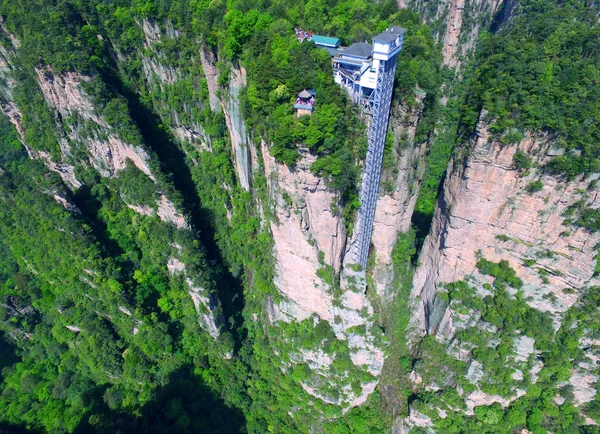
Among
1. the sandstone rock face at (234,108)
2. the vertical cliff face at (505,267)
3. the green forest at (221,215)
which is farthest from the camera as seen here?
the sandstone rock face at (234,108)

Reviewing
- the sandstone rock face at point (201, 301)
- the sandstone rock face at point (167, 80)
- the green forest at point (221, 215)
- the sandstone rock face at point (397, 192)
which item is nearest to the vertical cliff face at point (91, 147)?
the sandstone rock face at point (201, 301)

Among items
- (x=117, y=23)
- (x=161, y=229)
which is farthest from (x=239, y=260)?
→ (x=117, y=23)

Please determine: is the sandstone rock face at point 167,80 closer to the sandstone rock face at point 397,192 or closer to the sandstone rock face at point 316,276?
the sandstone rock face at point 316,276

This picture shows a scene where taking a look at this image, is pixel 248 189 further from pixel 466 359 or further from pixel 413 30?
pixel 466 359

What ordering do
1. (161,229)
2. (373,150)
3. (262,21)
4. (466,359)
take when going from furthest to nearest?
(161,229) → (466,359) → (262,21) → (373,150)

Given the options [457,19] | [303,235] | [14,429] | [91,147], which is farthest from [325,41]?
[14,429]

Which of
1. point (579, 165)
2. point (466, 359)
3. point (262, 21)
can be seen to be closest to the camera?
point (579, 165)

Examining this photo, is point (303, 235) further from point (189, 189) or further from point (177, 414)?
point (177, 414)
